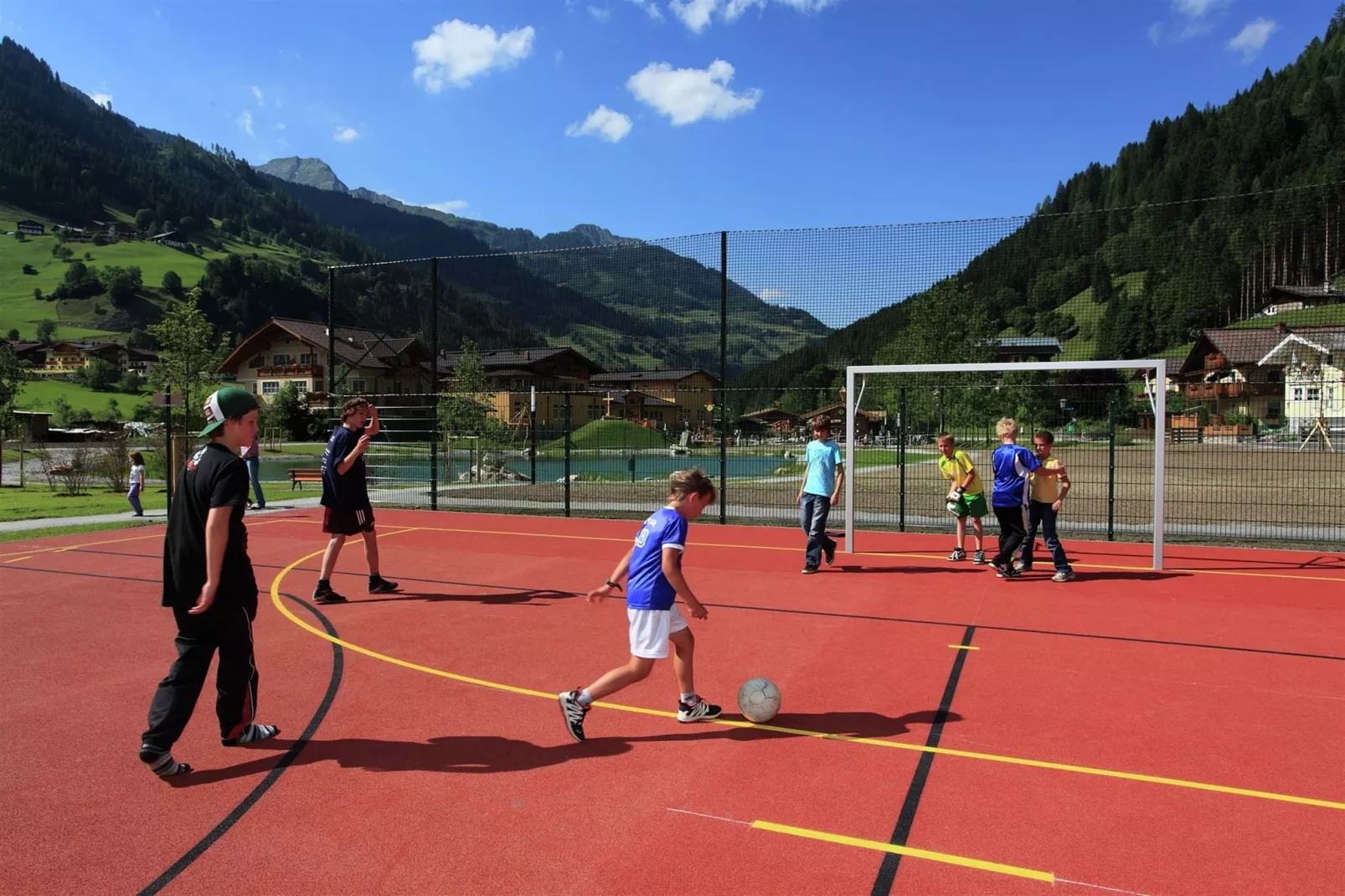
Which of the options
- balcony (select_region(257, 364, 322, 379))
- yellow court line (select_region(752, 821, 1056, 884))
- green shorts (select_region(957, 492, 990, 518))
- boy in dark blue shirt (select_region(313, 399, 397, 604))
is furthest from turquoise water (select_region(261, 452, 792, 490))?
balcony (select_region(257, 364, 322, 379))

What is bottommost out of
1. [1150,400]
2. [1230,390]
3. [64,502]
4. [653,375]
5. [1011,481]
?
[64,502]

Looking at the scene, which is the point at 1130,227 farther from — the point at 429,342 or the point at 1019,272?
the point at 429,342

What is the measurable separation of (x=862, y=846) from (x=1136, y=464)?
549 inches

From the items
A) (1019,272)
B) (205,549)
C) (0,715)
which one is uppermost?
A: (1019,272)

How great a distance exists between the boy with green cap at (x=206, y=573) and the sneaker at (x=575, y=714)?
6.12 feet

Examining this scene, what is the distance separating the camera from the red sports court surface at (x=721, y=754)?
11.0 ft

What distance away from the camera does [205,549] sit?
13.9 feet

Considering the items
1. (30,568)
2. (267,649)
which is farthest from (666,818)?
(30,568)

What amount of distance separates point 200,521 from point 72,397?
93979 millimetres

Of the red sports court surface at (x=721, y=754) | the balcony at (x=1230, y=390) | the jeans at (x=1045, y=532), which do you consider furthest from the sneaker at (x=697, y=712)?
the balcony at (x=1230, y=390)

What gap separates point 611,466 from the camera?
17.6 meters

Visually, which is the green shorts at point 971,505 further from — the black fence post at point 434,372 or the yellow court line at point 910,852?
the black fence post at point 434,372

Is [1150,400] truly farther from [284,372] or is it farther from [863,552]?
[284,372]

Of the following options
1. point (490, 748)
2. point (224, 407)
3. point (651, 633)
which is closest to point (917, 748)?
point (651, 633)
